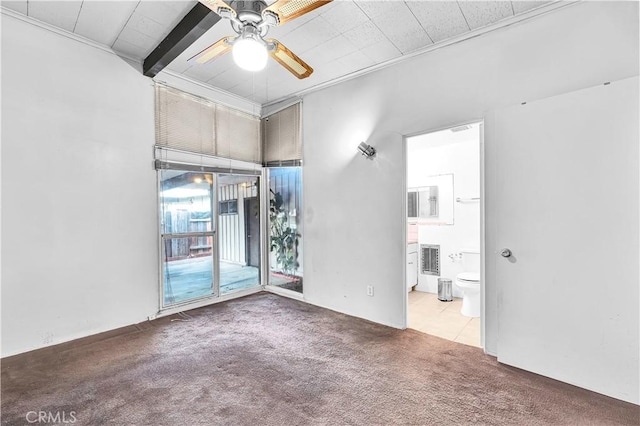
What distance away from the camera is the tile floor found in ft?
9.71

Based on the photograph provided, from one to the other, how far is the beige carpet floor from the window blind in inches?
93.1

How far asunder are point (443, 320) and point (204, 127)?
3.80 m

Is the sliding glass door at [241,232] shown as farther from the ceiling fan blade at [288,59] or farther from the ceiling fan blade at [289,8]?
the ceiling fan blade at [289,8]

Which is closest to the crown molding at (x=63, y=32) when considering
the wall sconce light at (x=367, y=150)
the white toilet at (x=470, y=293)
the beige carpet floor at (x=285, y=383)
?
the wall sconce light at (x=367, y=150)

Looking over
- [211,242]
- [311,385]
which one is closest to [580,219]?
[311,385]

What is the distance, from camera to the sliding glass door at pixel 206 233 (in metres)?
3.62

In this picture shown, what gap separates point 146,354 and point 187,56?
118 inches

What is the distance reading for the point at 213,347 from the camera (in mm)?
2691

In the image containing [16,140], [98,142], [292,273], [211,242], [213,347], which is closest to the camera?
[16,140]

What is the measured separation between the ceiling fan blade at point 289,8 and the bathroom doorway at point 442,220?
2522 millimetres

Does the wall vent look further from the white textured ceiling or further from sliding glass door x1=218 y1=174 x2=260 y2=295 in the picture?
the white textured ceiling

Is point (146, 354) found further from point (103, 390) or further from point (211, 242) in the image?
point (211, 242)

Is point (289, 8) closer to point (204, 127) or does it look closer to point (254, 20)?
point (254, 20)

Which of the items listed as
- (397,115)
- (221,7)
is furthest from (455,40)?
(221,7)
